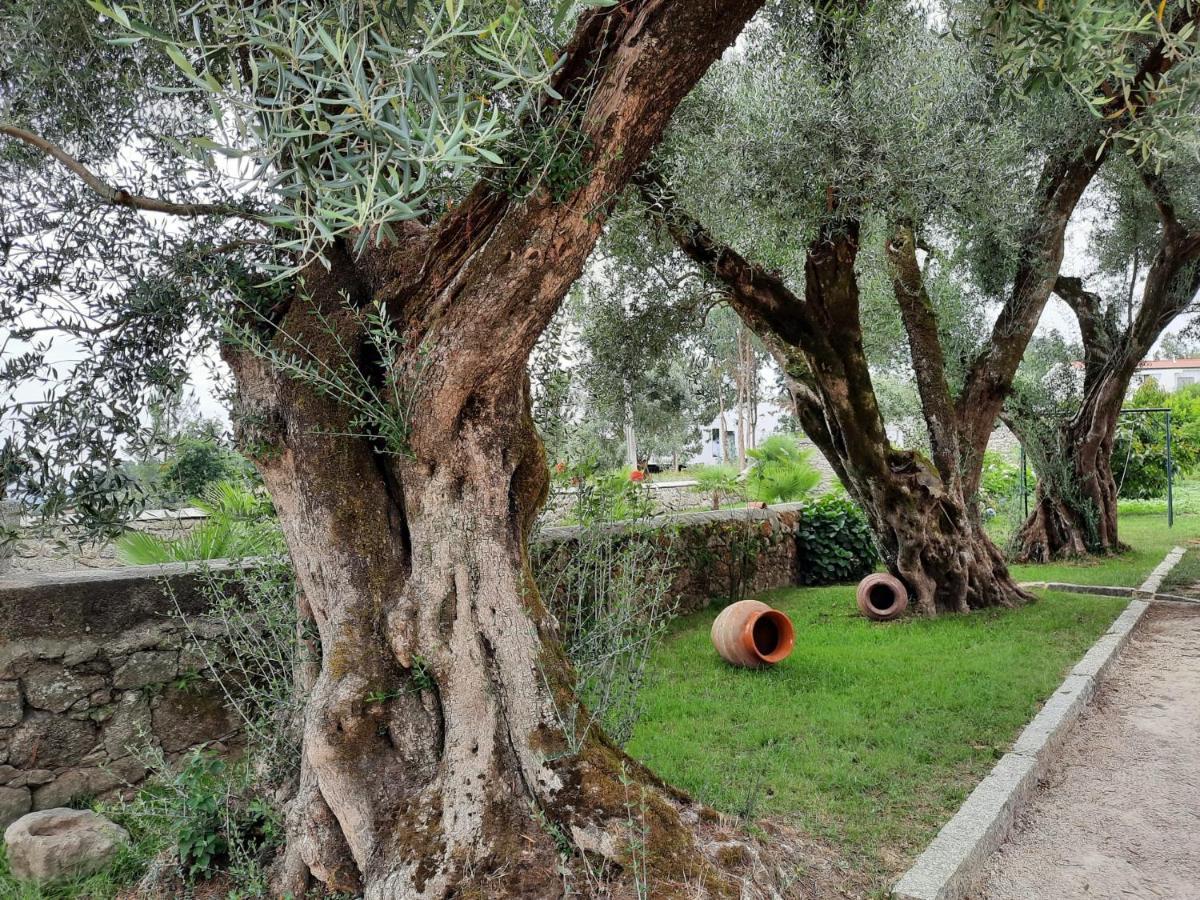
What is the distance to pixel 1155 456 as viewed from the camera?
70.7 ft

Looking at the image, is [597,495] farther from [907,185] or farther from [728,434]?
[728,434]

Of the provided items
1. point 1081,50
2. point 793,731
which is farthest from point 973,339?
point 1081,50

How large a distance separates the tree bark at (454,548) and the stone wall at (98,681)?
1.23 meters

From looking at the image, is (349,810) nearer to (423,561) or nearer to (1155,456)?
(423,561)

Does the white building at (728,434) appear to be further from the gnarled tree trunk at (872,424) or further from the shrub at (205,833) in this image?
the shrub at (205,833)

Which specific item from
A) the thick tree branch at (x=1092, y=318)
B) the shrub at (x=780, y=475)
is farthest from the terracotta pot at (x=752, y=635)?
the thick tree branch at (x=1092, y=318)

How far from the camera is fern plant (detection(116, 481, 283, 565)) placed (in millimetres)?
4695

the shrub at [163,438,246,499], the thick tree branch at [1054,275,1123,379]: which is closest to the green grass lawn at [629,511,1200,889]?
the shrub at [163,438,246,499]

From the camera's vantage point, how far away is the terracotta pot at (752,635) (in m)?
6.75

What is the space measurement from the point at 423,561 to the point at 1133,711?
5901mm

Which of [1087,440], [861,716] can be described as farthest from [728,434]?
[861,716]

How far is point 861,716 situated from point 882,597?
403 cm

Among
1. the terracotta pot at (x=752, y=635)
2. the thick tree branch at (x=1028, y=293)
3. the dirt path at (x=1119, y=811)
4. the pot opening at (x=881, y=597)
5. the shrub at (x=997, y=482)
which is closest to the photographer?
the dirt path at (x=1119, y=811)

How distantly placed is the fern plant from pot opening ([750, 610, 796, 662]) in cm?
404
